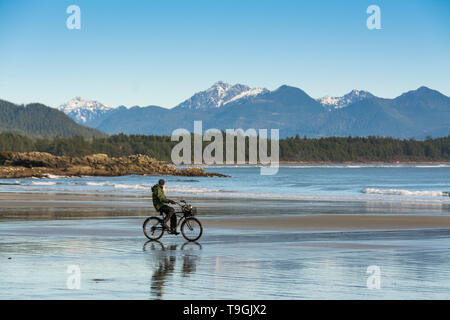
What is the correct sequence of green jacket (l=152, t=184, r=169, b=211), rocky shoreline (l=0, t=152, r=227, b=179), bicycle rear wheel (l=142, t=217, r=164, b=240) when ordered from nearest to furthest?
1. green jacket (l=152, t=184, r=169, b=211)
2. bicycle rear wheel (l=142, t=217, r=164, b=240)
3. rocky shoreline (l=0, t=152, r=227, b=179)

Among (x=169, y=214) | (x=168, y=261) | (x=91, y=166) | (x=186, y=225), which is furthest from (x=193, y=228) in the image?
(x=91, y=166)

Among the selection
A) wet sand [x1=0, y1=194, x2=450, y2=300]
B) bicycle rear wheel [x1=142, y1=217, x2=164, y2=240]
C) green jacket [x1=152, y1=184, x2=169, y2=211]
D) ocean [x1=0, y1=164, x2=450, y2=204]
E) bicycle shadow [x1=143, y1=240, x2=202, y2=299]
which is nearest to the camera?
wet sand [x1=0, y1=194, x2=450, y2=300]

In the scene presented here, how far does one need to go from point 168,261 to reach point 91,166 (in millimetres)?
129852

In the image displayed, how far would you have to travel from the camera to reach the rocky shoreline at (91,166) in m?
134

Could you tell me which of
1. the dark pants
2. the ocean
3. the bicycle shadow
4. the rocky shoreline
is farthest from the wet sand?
the rocky shoreline

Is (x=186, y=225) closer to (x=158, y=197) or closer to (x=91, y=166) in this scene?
(x=158, y=197)

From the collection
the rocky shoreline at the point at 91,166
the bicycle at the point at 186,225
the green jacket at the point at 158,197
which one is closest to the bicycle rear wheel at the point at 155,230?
the bicycle at the point at 186,225

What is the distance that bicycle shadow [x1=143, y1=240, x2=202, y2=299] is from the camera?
1455 cm

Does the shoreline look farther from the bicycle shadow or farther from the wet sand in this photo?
the bicycle shadow

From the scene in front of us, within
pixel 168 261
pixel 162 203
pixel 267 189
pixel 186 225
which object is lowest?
pixel 168 261

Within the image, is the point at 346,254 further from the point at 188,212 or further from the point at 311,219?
the point at 311,219

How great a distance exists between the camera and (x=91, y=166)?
146m

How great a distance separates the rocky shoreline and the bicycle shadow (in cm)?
11096
